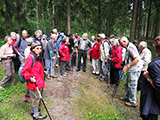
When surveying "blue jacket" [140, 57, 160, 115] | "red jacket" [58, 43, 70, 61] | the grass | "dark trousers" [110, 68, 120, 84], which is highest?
"red jacket" [58, 43, 70, 61]

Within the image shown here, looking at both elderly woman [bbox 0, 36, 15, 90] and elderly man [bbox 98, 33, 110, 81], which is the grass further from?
elderly woman [bbox 0, 36, 15, 90]

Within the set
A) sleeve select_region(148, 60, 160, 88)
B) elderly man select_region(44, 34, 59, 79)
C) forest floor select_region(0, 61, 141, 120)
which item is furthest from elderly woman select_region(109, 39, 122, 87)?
sleeve select_region(148, 60, 160, 88)

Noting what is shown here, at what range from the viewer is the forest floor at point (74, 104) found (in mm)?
3498

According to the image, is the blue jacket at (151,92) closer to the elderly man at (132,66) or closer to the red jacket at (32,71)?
the elderly man at (132,66)

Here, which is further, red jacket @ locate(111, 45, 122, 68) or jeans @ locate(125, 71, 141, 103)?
red jacket @ locate(111, 45, 122, 68)

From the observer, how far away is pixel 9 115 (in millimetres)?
3393

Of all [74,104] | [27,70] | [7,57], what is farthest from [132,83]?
[7,57]

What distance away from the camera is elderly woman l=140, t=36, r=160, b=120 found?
2.19 m

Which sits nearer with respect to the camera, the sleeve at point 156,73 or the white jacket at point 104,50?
the sleeve at point 156,73

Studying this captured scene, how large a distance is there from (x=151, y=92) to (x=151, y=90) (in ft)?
0.14

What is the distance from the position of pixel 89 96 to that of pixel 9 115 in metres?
2.85

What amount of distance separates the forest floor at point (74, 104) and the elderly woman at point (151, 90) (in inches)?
55.8

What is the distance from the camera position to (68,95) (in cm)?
451

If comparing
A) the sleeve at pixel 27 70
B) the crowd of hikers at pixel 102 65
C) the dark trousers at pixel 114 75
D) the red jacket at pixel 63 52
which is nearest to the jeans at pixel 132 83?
the crowd of hikers at pixel 102 65
